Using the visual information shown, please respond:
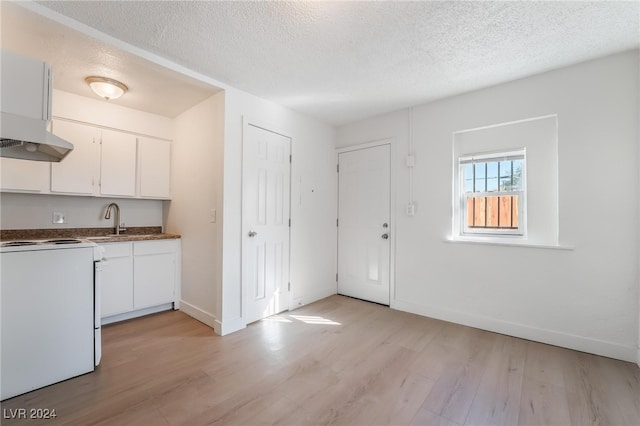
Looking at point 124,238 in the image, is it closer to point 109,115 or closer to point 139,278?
point 139,278

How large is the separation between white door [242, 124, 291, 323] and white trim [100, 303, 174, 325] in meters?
1.24

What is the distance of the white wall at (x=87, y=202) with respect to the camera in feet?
9.45

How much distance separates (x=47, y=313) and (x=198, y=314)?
141cm

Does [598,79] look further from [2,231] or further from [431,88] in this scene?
[2,231]

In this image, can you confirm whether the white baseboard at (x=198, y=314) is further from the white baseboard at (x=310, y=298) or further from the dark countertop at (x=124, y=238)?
the white baseboard at (x=310, y=298)

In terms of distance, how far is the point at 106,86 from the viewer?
265 cm

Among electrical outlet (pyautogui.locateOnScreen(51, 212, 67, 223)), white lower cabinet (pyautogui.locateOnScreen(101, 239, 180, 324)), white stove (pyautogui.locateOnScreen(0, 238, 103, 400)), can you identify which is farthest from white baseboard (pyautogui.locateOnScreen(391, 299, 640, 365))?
electrical outlet (pyautogui.locateOnScreen(51, 212, 67, 223))

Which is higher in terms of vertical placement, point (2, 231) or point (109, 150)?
point (109, 150)

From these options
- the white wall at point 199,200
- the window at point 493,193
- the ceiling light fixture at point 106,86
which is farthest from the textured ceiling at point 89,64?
the window at point 493,193

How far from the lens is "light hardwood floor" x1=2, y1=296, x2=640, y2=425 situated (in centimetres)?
166

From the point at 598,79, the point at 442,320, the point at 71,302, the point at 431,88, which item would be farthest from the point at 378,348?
the point at 598,79

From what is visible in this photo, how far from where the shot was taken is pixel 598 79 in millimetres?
2375

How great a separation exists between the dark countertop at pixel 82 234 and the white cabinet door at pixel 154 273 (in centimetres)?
9

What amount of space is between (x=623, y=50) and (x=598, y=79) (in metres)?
0.23
